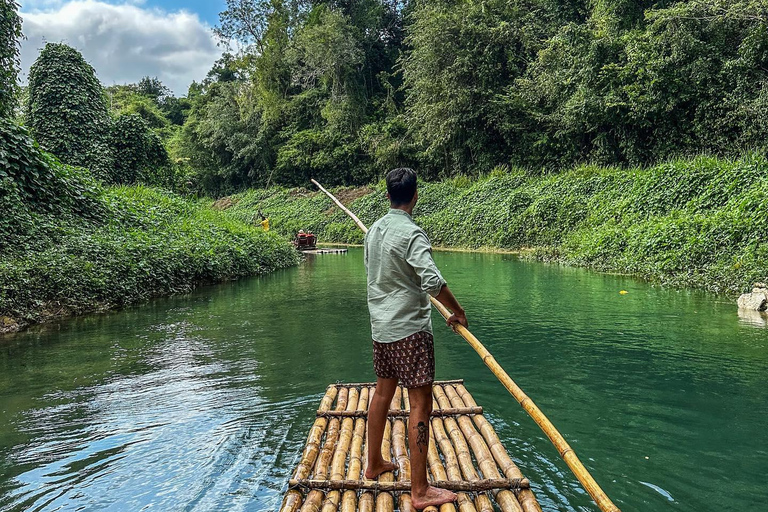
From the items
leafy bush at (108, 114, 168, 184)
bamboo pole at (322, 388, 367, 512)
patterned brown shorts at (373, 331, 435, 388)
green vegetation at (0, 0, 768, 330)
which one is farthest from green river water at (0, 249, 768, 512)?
leafy bush at (108, 114, 168, 184)

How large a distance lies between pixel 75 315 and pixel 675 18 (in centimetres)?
1552

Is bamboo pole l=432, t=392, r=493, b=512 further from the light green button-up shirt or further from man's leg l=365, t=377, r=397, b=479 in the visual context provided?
the light green button-up shirt

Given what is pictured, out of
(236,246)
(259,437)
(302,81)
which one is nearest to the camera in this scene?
(259,437)

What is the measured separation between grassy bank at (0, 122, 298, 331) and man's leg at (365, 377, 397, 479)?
623cm

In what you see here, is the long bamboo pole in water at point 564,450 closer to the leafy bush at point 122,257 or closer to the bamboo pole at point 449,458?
the bamboo pole at point 449,458

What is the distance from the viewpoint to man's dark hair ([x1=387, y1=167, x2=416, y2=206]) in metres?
2.63

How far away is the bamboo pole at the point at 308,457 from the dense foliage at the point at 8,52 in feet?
31.6

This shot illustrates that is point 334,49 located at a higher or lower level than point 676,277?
higher

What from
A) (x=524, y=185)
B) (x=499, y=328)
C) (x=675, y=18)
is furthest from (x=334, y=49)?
(x=499, y=328)

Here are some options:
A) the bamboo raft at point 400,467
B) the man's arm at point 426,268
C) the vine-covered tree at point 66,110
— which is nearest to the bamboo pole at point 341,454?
the bamboo raft at point 400,467

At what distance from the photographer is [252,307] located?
8891 millimetres

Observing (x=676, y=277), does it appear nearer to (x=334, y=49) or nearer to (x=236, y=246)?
(x=236, y=246)

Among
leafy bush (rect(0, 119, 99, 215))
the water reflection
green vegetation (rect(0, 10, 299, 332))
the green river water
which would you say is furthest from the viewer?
leafy bush (rect(0, 119, 99, 215))

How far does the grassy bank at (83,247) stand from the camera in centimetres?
750
